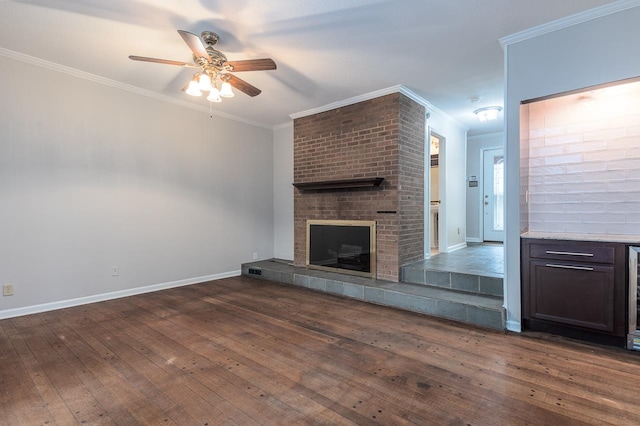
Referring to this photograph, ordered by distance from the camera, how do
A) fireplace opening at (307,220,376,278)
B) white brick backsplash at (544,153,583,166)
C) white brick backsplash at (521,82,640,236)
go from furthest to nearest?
fireplace opening at (307,220,376,278) → white brick backsplash at (544,153,583,166) → white brick backsplash at (521,82,640,236)

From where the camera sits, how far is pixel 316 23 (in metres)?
2.64

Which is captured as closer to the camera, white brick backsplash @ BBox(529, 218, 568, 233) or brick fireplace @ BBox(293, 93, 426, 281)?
white brick backsplash @ BBox(529, 218, 568, 233)

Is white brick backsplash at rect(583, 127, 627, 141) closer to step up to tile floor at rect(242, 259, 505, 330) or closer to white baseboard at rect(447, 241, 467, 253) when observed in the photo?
step up to tile floor at rect(242, 259, 505, 330)

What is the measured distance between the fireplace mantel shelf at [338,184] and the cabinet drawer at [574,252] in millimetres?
1926

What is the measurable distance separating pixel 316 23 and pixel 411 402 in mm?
2875

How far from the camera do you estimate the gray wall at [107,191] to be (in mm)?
3283

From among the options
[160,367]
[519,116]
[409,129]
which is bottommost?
[160,367]

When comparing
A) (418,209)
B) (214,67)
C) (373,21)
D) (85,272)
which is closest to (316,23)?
(373,21)

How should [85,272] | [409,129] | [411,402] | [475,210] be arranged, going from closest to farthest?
[411,402], [85,272], [409,129], [475,210]

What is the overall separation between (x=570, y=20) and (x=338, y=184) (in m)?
2.87

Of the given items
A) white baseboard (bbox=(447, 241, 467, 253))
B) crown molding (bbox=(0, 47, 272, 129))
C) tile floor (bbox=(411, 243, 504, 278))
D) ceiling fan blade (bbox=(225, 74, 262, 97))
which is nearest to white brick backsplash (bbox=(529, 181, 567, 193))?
tile floor (bbox=(411, 243, 504, 278))

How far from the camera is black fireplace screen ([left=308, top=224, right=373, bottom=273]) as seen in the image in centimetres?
440

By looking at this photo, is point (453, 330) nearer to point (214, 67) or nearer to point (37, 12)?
point (214, 67)

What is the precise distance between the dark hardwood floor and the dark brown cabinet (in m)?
0.18
